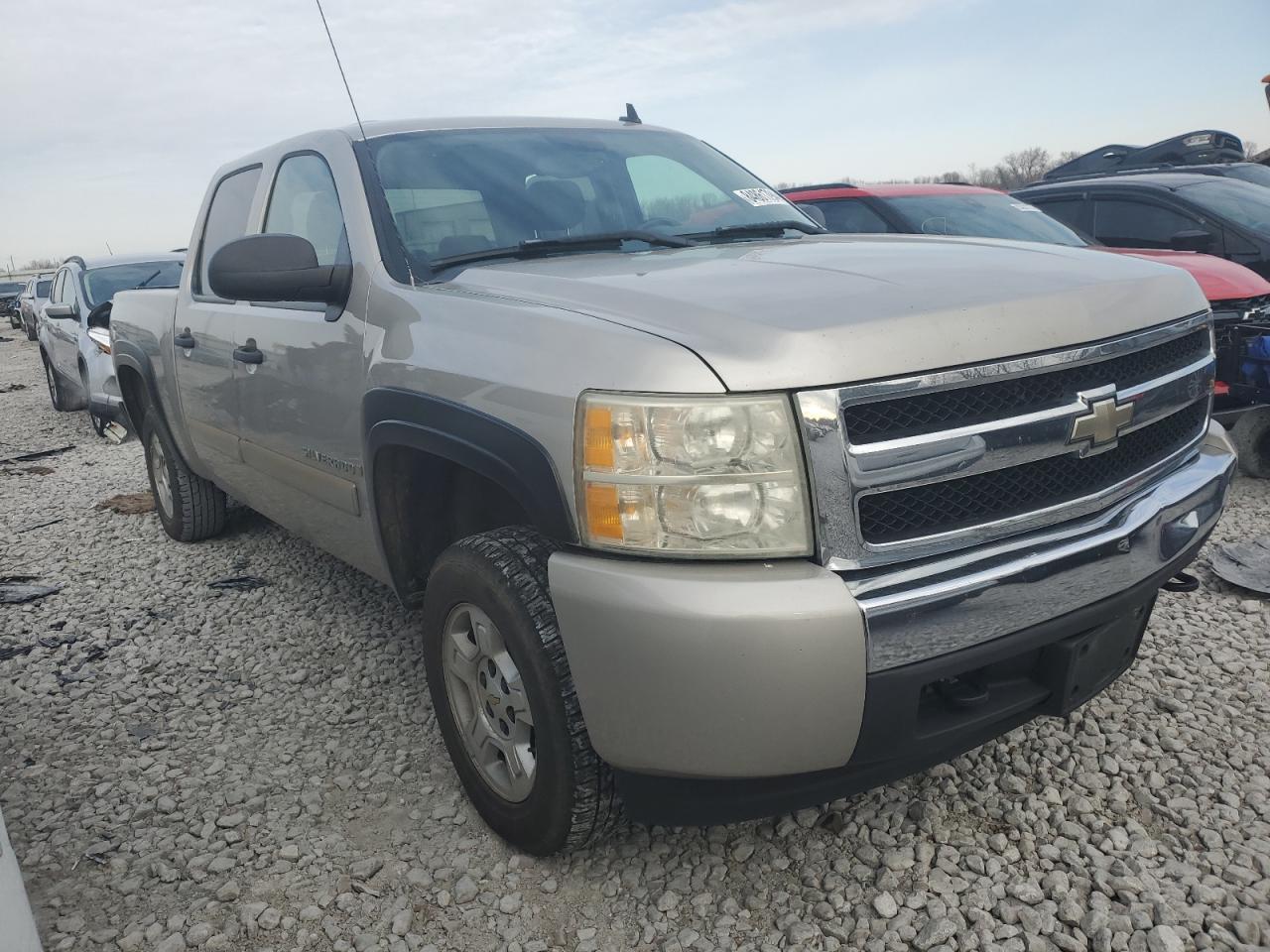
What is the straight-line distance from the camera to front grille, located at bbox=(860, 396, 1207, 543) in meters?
1.81

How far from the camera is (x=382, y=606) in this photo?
407 cm

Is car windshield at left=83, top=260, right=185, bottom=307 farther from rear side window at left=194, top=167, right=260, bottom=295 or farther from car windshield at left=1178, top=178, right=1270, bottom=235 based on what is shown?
car windshield at left=1178, top=178, right=1270, bottom=235

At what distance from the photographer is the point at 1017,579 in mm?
1854

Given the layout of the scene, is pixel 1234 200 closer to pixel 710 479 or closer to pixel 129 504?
pixel 710 479

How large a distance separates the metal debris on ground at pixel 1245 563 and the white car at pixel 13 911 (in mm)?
3876

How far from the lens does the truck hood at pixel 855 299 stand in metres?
1.78

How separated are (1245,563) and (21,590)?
5.37 meters

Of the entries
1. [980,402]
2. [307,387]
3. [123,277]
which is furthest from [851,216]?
[123,277]

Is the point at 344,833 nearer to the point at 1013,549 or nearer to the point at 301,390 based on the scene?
the point at 301,390

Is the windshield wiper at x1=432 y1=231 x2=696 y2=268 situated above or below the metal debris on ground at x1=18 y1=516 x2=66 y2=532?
above

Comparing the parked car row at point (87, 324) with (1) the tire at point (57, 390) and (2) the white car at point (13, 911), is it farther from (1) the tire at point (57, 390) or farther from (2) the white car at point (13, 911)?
(2) the white car at point (13, 911)

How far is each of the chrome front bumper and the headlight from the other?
0.18m

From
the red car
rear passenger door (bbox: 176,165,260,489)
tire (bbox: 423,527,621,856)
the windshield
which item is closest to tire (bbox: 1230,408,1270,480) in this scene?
the red car

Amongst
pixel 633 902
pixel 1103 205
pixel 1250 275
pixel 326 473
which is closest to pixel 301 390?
pixel 326 473
